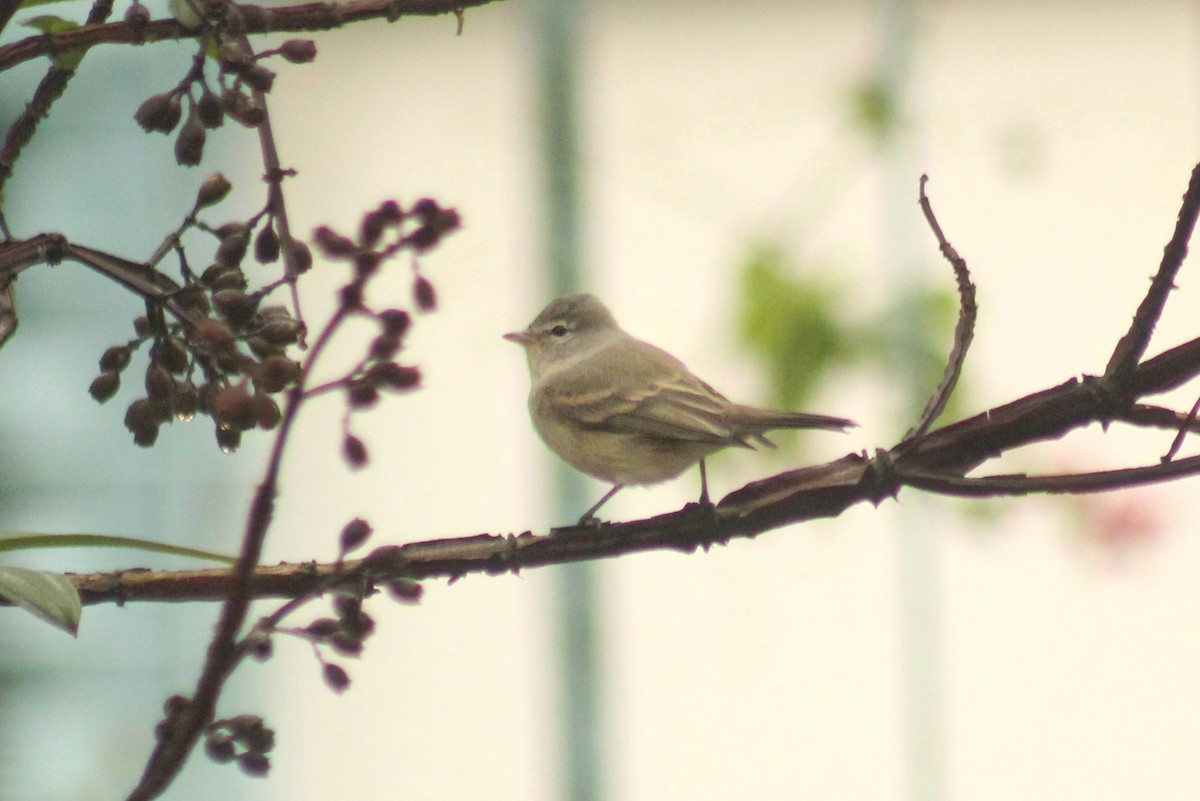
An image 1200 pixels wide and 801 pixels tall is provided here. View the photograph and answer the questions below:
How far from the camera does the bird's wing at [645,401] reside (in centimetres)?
261

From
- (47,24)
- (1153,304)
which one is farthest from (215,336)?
(1153,304)

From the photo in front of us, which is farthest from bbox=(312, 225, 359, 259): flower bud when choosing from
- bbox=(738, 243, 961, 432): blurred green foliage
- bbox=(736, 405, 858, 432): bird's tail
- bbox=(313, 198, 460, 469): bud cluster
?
bbox=(738, 243, 961, 432): blurred green foliage

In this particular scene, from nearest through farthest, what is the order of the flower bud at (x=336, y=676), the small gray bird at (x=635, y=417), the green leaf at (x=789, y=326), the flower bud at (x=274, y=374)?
the flower bud at (x=274, y=374), the flower bud at (x=336, y=676), the small gray bird at (x=635, y=417), the green leaf at (x=789, y=326)

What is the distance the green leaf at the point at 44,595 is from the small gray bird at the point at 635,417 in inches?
56.2

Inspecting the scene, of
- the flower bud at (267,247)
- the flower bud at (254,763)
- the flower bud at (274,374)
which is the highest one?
the flower bud at (267,247)

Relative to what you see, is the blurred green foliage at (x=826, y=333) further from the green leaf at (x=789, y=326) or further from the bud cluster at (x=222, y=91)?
the bud cluster at (x=222, y=91)

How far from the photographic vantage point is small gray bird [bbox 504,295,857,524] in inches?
102

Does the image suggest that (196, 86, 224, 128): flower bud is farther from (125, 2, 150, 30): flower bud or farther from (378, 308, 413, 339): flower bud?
(378, 308, 413, 339): flower bud

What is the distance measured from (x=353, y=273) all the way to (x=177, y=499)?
4.61 meters

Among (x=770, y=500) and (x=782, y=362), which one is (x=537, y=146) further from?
(x=770, y=500)

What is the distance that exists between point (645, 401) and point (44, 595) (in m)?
1.96

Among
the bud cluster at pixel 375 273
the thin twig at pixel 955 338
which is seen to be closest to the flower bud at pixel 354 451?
the bud cluster at pixel 375 273

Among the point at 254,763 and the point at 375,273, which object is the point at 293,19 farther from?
the point at 254,763

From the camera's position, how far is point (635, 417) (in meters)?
2.81
